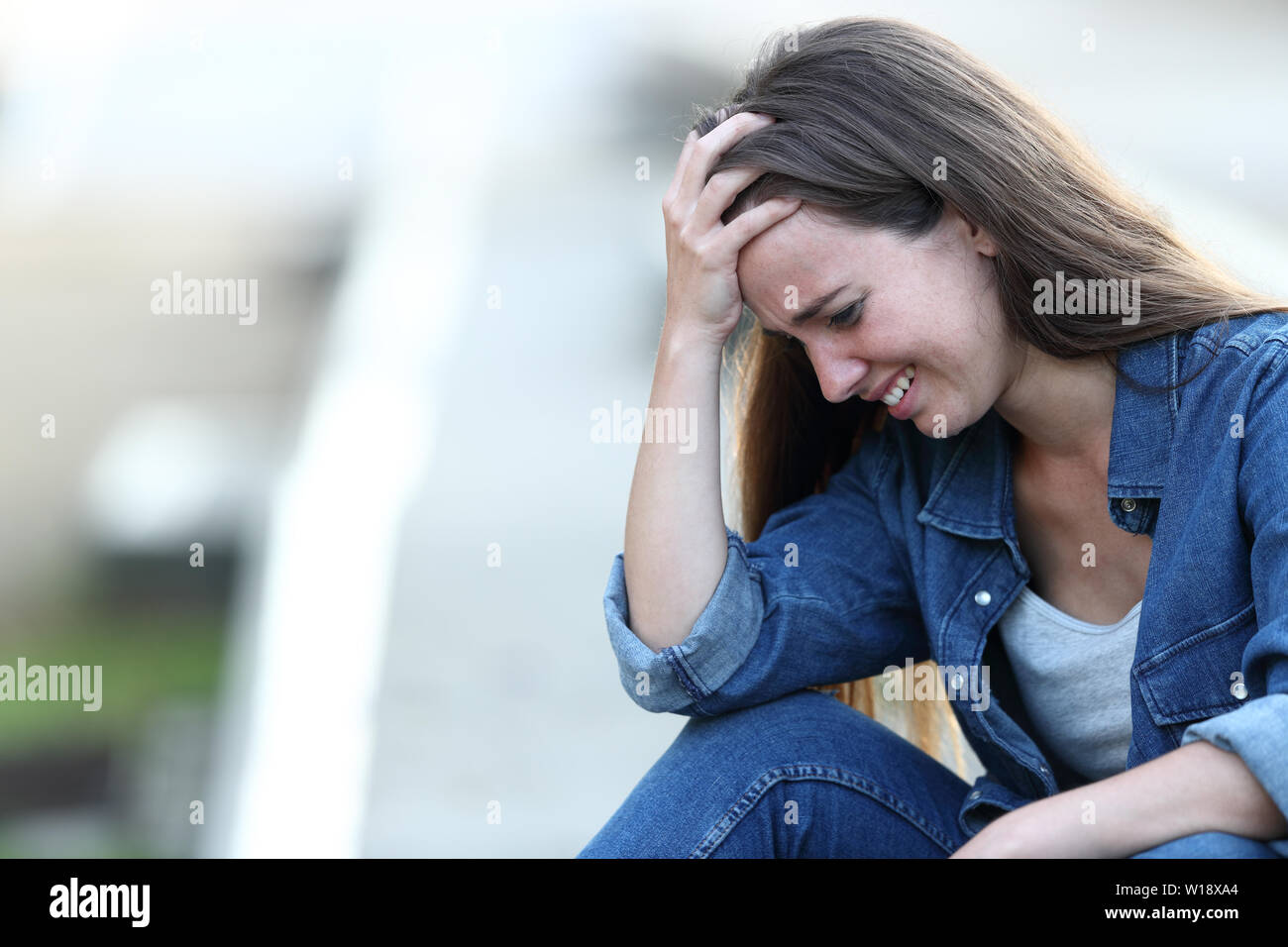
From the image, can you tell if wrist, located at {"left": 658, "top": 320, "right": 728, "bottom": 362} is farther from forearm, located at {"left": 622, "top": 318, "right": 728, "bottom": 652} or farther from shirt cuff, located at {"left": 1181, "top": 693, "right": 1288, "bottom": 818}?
shirt cuff, located at {"left": 1181, "top": 693, "right": 1288, "bottom": 818}

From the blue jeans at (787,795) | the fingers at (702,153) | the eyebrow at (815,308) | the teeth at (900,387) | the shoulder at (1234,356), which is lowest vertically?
the blue jeans at (787,795)

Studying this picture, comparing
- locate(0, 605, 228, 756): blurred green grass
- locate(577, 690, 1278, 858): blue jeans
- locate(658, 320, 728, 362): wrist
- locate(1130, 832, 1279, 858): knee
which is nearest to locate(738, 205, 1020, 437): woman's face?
locate(658, 320, 728, 362): wrist

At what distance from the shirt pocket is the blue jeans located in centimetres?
28

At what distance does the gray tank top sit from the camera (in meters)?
1.34

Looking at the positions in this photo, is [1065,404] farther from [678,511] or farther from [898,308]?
[678,511]

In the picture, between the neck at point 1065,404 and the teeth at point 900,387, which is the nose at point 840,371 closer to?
the teeth at point 900,387

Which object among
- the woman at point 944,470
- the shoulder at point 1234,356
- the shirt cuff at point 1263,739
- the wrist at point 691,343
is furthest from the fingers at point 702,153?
the shirt cuff at point 1263,739

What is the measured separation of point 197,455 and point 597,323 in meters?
1.83

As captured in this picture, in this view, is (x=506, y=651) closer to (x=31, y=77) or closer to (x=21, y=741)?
(x=21, y=741)

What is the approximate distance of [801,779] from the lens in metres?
1.30

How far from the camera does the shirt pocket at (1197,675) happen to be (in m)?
1.16

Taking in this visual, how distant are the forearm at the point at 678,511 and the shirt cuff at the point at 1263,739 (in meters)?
0.57

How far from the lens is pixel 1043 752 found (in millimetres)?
1447
